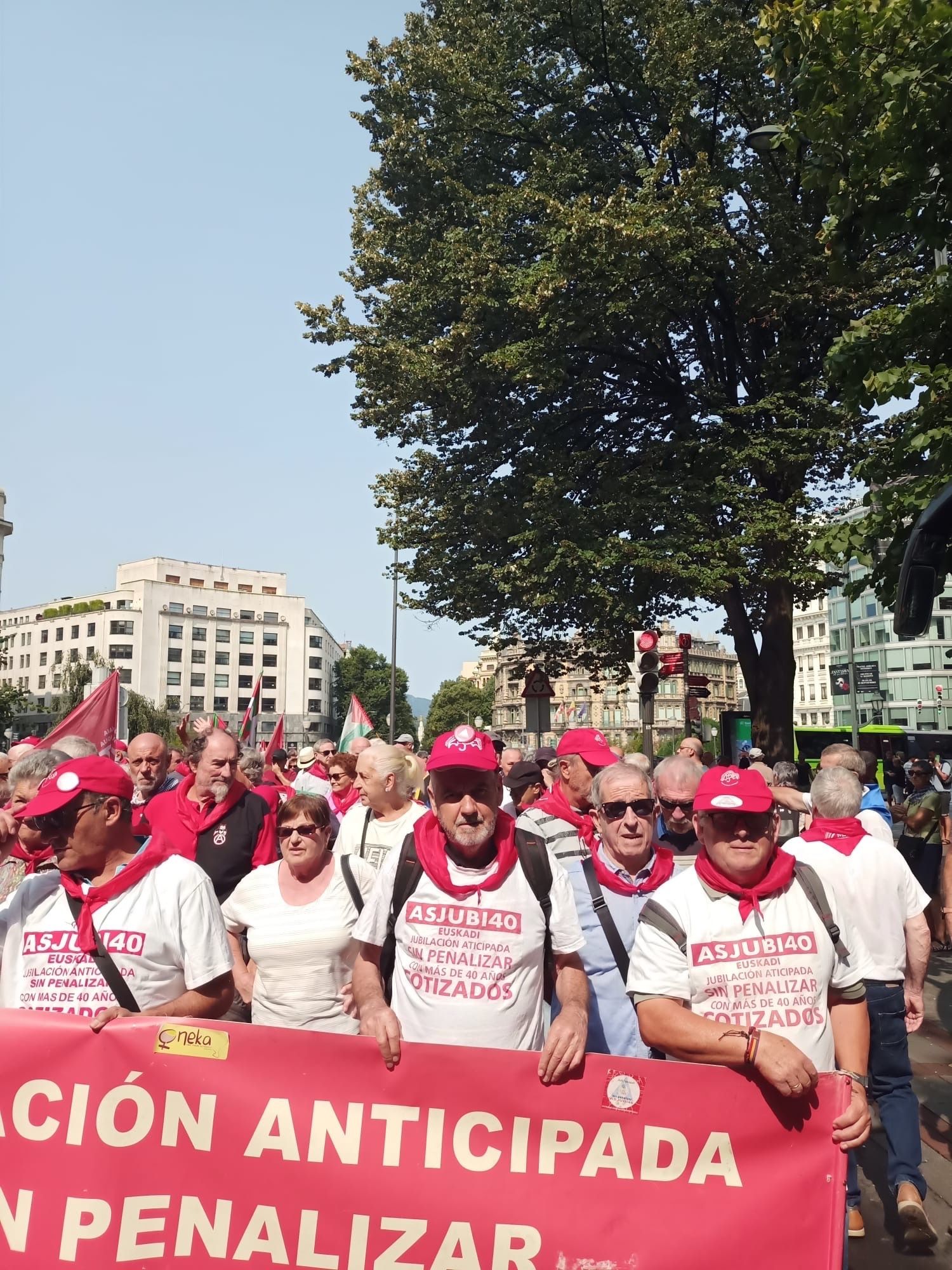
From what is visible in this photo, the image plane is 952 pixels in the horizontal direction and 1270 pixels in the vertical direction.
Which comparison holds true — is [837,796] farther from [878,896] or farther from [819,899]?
[819,899]

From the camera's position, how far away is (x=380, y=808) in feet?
18.8

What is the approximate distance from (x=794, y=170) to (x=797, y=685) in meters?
118

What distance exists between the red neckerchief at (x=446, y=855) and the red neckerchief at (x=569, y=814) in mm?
1106

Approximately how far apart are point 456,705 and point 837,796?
127 metres

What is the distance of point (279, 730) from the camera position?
16.2 m

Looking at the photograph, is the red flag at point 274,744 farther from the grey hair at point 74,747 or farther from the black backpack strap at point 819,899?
the black backpack strap at point 819,899

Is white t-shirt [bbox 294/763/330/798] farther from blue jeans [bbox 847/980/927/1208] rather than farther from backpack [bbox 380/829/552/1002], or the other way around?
backpack [bbox 380/829/552/1002]

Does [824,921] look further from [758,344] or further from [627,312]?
→ [758,344]

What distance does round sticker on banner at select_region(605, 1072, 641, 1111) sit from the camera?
3219 millimetres

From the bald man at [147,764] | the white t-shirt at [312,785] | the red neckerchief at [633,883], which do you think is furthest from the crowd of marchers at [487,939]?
the white t-shirt at [312,785]

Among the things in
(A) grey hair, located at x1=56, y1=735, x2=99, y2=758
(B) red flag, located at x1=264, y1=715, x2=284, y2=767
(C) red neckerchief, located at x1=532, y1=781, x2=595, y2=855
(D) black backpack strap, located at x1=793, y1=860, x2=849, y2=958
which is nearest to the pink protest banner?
(D) black backpack strap, located at x1=793, y1=860, x2=849, y2=958

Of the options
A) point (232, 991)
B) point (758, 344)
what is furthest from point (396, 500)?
point (232, 991)


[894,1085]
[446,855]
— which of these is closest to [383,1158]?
[446,855]

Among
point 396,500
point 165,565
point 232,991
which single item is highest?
point 165,565
